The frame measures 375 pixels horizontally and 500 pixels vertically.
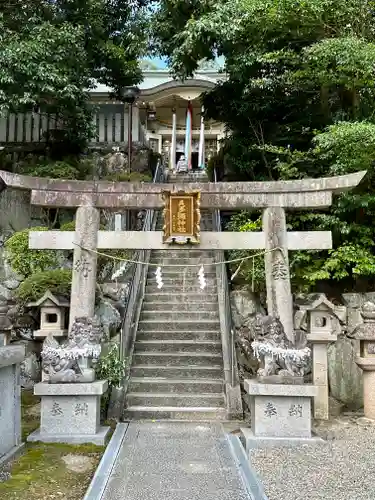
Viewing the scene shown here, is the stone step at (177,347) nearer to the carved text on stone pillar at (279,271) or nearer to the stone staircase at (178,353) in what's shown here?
the stone staircase at (178,353)

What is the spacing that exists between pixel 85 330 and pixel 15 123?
1153 cm

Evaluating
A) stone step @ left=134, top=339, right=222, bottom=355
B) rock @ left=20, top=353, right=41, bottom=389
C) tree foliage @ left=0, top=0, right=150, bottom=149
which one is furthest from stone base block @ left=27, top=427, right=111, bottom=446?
tree foliage @ left=0, top=0, right=150, bottom=149

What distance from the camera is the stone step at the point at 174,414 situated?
25.0 feet

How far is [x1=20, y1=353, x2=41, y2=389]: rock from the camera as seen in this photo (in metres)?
9.69

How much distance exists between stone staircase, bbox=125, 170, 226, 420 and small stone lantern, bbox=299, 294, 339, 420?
5.72ft

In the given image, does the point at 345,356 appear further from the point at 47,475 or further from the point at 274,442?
the point at 47,475

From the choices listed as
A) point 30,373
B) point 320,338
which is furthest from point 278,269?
point 30,373

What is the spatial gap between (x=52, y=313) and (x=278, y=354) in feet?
14.6

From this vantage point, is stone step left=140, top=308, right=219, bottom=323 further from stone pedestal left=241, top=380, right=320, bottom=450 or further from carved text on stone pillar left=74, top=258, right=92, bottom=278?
stone pedestal left=241, top=380, right=320, bottom=450

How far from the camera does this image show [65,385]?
6.48 meters

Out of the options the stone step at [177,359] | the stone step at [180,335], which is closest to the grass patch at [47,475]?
the stone step at [177,359]

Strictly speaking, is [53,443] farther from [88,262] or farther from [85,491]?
[88,262]

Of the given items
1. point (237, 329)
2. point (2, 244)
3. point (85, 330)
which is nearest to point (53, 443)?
point (85, 330)

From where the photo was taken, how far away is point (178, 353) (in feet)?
30.2
